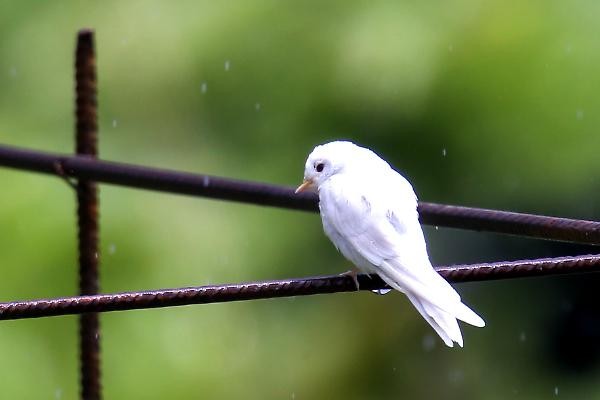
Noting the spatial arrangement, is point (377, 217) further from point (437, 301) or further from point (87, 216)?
point (87, 216)

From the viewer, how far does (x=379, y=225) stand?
168 centimetres

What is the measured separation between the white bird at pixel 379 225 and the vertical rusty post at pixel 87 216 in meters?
0.38

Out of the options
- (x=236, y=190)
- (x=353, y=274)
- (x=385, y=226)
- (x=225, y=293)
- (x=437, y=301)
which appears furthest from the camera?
(x=236, y=190)

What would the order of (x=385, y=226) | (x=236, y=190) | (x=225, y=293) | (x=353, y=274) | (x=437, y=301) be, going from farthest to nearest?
(x=236, y=190)
(x=385, y=226)
(x=353, y=274)
(x=437, y=301)
(x=225, y=293)

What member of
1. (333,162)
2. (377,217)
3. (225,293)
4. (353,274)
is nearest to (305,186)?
(333,162)

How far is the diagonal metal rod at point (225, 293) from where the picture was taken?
1.20 meters

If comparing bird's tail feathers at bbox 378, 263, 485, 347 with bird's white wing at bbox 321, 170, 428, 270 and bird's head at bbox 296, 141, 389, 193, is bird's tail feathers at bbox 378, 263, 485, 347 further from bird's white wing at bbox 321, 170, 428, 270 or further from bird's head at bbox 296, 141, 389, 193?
bird's head at bbox 296, 141, 389, 193

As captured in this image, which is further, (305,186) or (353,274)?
(305,186)

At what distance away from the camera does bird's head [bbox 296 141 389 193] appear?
1.84 metres

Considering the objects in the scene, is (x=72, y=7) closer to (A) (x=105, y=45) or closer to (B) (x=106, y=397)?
(A) (x=105, y=45)

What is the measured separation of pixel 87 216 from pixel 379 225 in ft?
1.80

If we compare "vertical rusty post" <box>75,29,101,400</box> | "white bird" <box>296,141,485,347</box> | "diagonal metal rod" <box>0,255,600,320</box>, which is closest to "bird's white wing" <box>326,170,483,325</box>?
"white bird" <box>296,141,485,347</box>

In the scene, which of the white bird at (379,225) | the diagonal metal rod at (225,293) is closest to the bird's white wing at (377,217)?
the white bird at (379,225)

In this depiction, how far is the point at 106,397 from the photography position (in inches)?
111
